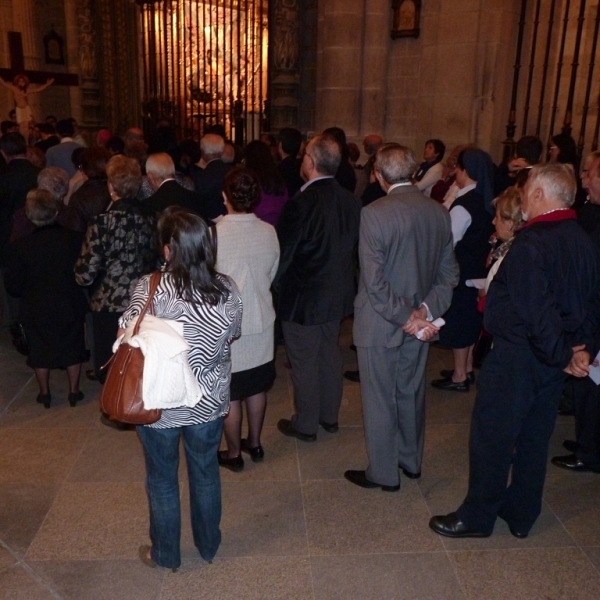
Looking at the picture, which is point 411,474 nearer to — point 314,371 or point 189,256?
point 314,371

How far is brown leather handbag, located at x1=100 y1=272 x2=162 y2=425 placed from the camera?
2547mm

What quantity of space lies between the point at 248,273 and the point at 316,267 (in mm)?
624

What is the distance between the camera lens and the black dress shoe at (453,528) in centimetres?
340

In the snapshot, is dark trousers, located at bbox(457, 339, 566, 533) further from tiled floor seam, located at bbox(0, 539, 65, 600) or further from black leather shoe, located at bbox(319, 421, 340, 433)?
tiled floor seam, located at bbox(0, 539, 65, 600)

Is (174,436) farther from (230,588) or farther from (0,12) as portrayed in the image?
(0,12)

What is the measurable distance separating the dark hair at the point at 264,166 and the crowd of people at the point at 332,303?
0.02 meters

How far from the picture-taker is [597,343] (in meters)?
3.33

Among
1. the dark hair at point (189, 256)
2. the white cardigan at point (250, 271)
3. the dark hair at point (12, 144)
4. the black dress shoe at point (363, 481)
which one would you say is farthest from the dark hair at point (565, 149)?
the dark hair at point (12, 144)

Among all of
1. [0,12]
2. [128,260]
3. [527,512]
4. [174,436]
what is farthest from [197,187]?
[0,12]

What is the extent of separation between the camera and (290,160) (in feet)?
21.2

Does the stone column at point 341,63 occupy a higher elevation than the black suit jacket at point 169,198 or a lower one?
higher

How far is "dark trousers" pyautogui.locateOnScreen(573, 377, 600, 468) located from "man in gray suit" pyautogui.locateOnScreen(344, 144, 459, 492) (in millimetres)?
1081

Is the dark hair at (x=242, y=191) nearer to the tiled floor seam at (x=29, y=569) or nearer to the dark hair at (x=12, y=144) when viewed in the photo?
the tiled floor seam at (x=29, y=569)

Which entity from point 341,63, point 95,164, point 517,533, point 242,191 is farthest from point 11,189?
point 341,63
